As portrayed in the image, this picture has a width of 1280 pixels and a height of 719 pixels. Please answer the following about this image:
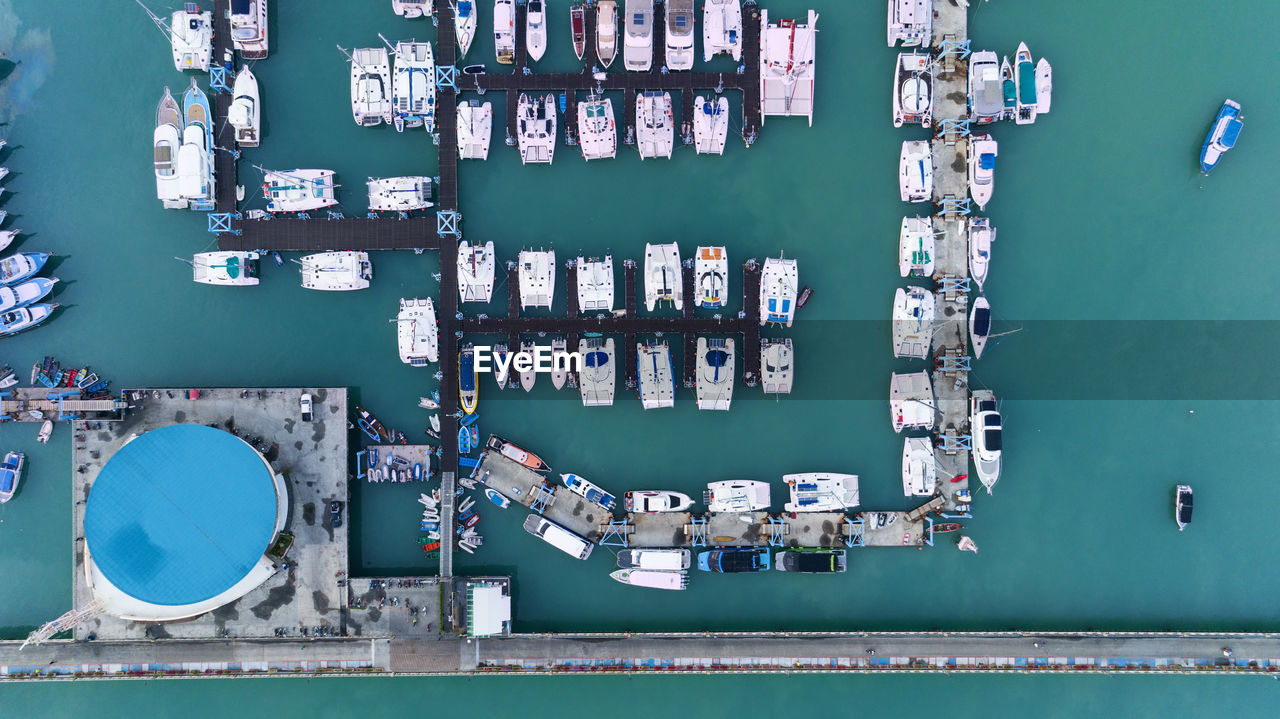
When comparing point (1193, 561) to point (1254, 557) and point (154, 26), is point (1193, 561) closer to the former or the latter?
point (1254, 557)

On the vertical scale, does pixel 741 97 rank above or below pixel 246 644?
above

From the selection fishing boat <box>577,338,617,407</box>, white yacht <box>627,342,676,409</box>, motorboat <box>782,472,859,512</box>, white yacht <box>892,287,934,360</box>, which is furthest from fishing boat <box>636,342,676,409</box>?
white yacht <box>892,287,934,360</box>

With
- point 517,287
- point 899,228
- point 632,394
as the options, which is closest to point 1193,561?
point 899,228

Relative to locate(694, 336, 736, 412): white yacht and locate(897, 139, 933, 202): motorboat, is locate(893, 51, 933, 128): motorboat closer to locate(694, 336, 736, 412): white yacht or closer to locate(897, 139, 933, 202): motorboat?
locate(897, 139, 933, 202): motorboat

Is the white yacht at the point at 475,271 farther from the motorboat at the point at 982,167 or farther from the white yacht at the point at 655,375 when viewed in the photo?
the motorboat at the point at 982,167

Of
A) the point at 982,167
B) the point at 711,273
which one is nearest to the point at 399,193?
the point at 711,273

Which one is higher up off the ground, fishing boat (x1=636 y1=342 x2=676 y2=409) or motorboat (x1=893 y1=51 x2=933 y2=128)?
motorboat (x1=893 y1=51 x2=933 y2=128)

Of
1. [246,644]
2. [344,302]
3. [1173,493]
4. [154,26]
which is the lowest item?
[246,644]
